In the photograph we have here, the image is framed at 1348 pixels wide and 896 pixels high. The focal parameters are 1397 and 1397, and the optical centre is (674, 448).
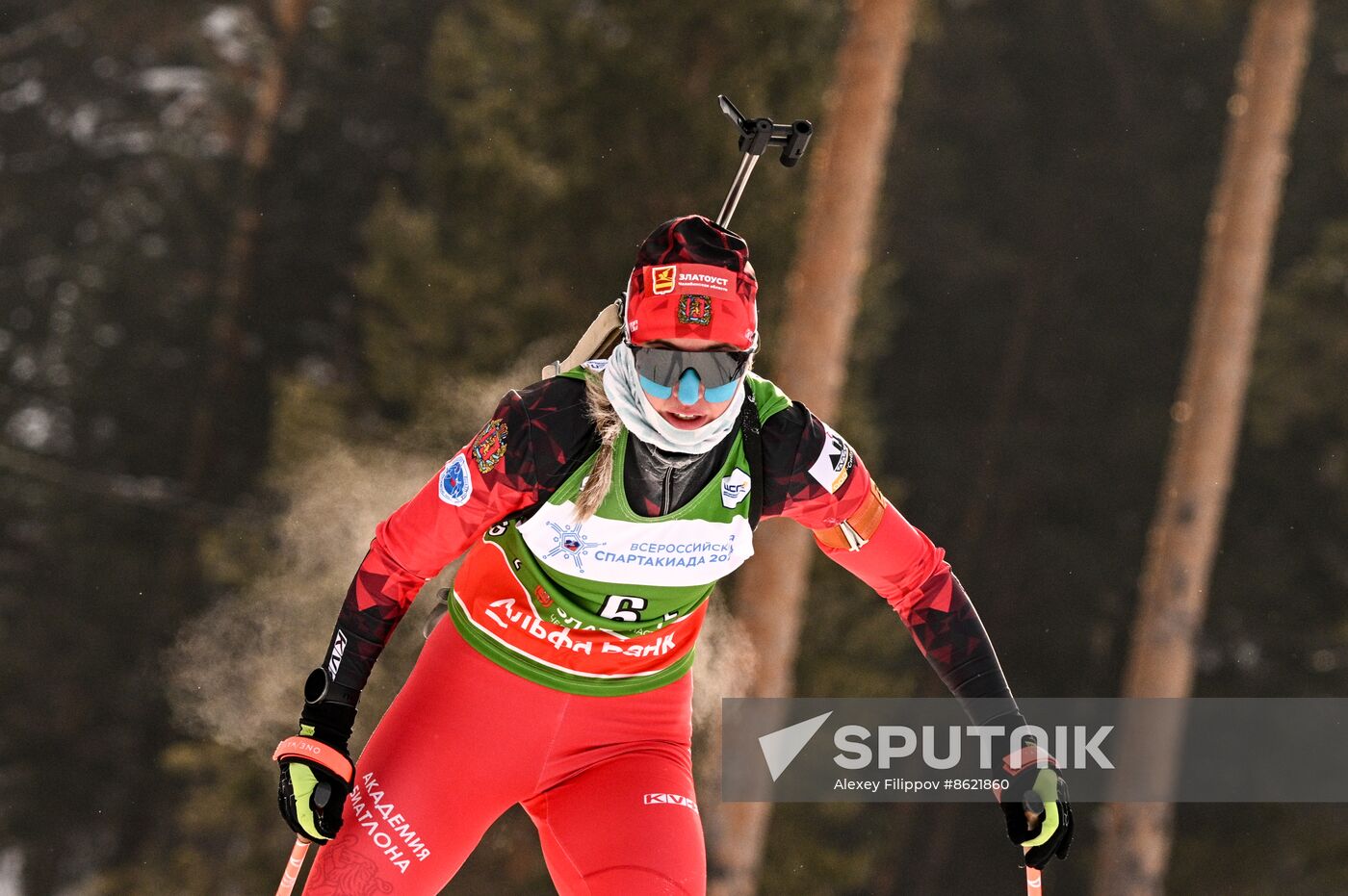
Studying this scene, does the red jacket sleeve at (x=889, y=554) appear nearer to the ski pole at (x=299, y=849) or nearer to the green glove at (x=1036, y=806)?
the green glove at (x=1036, y=806)

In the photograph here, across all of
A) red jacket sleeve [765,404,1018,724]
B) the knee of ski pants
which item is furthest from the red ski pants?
red jacket sleeve [765,404,1018,724]

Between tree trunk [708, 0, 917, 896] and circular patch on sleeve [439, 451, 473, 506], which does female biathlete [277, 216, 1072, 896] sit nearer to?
circular patch on sleeve [439, 451, 473, 506]

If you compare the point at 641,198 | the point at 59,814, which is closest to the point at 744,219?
the point at 641,198

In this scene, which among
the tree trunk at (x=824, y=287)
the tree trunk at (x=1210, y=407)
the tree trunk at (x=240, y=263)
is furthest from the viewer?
the tree trunk at (x=240, y=263)

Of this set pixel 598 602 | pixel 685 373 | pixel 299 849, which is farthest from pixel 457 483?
pixel 299 849

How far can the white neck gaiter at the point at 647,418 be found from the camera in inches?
118

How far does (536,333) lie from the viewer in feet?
34.9

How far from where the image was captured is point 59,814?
1323 cm

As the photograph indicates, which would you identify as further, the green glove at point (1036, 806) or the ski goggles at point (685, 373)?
the green glove at point (1036, 806)

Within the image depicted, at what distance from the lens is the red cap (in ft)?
9.82

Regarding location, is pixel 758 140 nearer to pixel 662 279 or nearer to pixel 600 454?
pixel 662 279

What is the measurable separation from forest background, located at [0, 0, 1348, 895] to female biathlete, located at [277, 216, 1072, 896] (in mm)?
5032

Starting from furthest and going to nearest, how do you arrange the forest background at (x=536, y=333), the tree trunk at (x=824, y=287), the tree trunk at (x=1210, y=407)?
1. the forest background at (x=536, y=333)
2. the tree trunk at (x=1210, y=407)
3. the tree trunk at (x=824, y=287)

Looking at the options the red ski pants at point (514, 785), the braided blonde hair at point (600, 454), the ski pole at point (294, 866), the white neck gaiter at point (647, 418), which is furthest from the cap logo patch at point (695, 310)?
the ski pole at point (294, 866)
